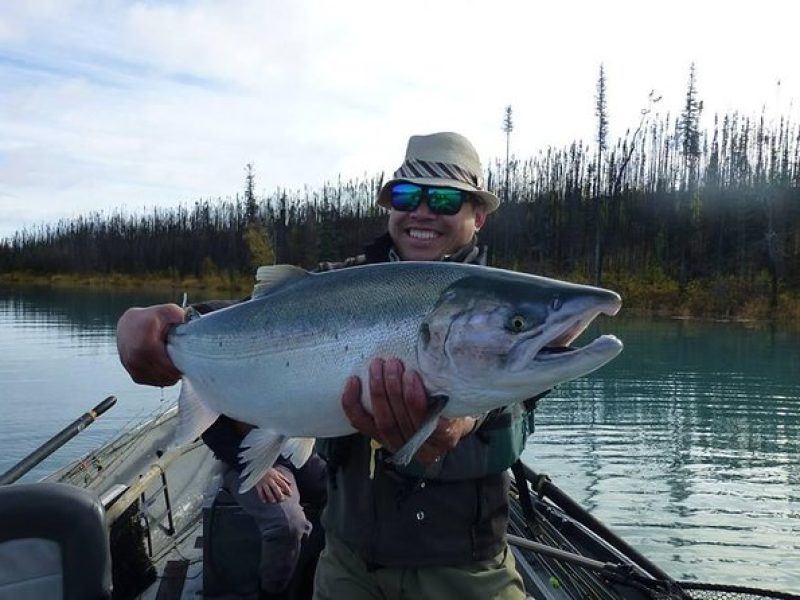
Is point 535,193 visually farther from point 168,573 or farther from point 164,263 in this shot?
point 168,573

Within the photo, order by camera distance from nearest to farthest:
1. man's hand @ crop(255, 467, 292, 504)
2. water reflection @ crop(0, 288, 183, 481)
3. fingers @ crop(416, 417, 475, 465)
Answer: fingers @ crop(416, 417, 475, 465) < man's hand @ crop(255, 467, 292, 504) < water reflection @ crop(0, 288, 183, 481)

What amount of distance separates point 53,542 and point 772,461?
542 inches

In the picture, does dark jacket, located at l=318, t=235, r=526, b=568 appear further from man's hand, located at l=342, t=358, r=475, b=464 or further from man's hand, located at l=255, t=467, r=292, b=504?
man's hand, located at l=255, t=467, r=292, b=504

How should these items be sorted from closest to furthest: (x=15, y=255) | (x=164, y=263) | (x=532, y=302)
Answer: (x=532, y=302), (x=164, y=263), (x=15, y=255)

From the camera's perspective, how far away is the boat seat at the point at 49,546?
2941mm

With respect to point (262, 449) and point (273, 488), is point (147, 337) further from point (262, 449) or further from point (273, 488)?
point (273, 488)

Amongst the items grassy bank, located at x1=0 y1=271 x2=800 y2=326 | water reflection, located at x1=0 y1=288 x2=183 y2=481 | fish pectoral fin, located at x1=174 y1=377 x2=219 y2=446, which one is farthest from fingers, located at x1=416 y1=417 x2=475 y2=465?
grassy bank, located at x1=0 y1=271 x2=800 y2=326

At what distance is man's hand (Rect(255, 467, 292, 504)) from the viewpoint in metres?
4.66

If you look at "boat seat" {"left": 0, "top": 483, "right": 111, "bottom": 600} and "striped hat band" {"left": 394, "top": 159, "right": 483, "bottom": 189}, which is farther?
"striped hat band" {"left": 394, "top": 159, "right": 483, "bottom": 189}

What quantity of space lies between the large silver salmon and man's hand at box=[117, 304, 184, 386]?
0.61ft

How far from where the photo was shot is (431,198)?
3482mm

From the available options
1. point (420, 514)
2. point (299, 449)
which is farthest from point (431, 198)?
point (420, 514)

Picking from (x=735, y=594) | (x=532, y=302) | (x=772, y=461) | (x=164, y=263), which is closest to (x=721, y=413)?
(x=772, y=461)

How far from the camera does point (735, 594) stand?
5176 mm
